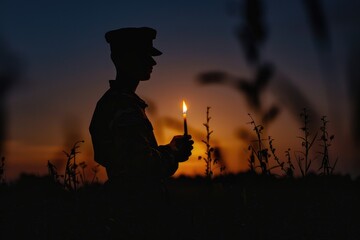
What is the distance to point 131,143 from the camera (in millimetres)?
4520

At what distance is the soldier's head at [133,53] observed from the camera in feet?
16.3

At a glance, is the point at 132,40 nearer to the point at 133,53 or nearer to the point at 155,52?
the point at 133,53

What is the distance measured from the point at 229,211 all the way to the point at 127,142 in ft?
3.71

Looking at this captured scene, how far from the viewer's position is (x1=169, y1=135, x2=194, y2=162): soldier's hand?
4.83 meters

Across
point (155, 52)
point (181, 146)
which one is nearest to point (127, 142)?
point (181, 146)

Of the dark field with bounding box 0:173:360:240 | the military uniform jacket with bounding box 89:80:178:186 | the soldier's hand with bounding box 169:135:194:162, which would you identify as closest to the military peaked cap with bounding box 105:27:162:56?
the military uniform jacket with bounding box 89:80:178:186

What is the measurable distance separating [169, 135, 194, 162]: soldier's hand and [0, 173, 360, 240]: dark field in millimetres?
417

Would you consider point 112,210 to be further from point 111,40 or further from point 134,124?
point 111,40

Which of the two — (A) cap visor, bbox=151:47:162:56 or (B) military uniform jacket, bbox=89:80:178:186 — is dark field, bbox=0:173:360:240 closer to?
(B) military uniform jacket, bbox=89:80:178:186

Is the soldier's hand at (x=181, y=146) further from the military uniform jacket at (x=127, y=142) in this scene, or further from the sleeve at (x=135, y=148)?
the sleeve at (x=135, y=148)

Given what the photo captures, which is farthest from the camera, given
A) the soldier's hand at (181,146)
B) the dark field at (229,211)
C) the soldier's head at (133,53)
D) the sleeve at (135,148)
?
the soldier's head at (133,53)

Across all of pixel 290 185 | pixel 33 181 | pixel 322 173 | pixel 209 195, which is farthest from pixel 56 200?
pixel 322 173

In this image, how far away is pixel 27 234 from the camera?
4.51 meters

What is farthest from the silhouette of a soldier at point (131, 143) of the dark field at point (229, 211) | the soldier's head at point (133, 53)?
the dark field at point (229, 211)
